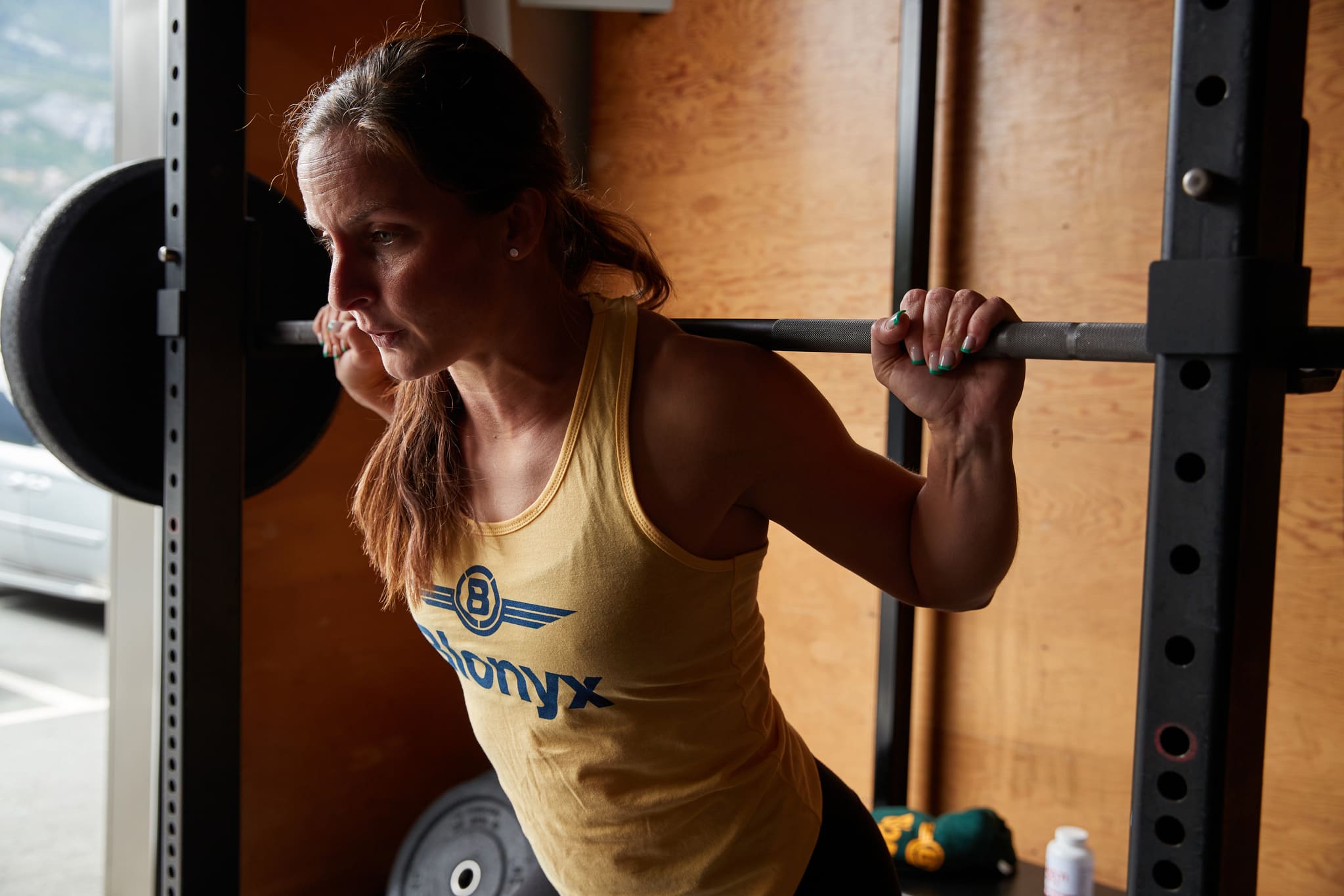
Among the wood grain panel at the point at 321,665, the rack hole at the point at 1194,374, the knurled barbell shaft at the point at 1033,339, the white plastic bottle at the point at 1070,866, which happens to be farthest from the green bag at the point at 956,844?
the rack hole at the point at 1194,374

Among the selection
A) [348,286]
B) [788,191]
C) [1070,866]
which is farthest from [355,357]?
[1070,866]

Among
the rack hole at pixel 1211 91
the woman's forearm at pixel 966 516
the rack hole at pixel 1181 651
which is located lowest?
the rack hole at pixel 1181 651

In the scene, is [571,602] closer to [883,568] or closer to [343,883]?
[883,568]

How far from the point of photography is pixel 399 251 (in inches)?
37.8

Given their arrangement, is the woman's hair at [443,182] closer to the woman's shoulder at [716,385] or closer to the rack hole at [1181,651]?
the woman's shoulder at [716,385]

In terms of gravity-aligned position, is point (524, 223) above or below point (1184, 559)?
above

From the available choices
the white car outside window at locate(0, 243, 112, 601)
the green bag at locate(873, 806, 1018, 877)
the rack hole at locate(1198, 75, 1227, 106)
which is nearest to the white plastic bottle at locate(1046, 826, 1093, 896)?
the green bag at locate(873, 806, 1018, 877)

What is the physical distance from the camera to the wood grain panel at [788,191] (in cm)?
219

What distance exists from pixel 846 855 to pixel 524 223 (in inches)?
28.2

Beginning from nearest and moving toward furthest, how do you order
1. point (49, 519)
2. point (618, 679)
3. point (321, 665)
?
point (618, 679), point (321, 665), point (49, 519)

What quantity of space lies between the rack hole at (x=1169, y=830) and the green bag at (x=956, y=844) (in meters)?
1.35

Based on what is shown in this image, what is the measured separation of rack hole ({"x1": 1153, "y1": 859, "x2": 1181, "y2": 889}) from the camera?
2.12 feet

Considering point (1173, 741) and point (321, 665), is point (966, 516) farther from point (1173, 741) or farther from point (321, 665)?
point (321, 665)

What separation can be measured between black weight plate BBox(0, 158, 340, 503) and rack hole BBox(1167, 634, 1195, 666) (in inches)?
43.4
